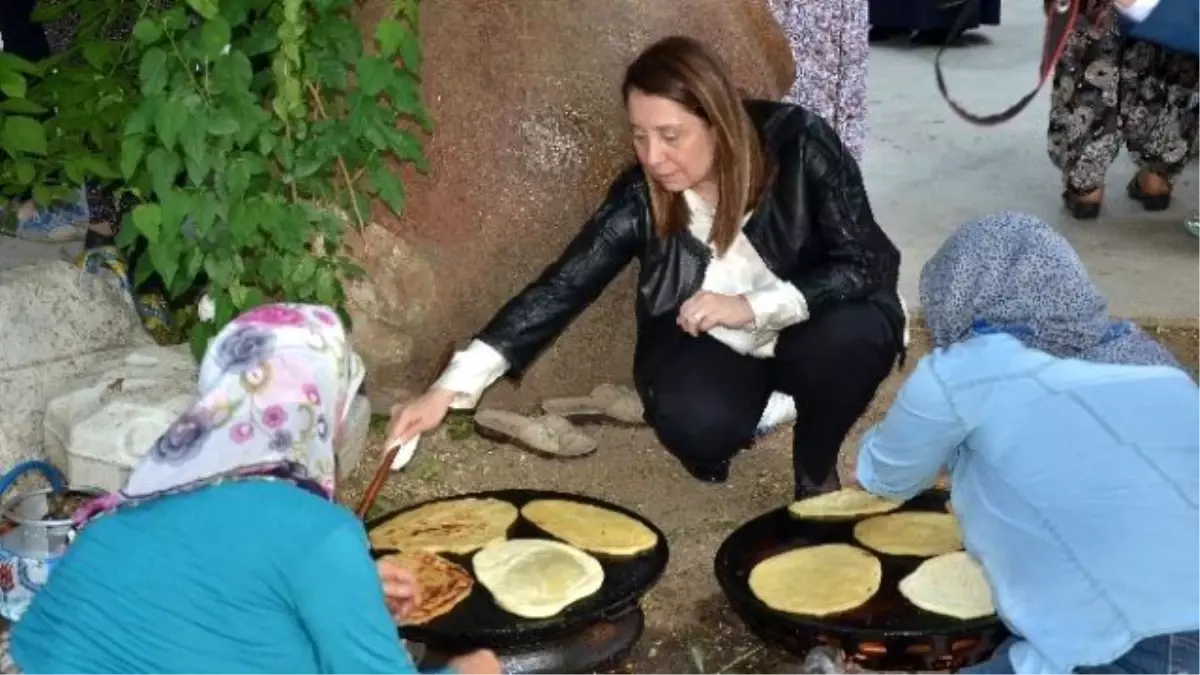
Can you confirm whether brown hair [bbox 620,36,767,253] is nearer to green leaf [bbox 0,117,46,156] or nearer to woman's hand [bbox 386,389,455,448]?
woman's hand [bbox 386,389,455,448]

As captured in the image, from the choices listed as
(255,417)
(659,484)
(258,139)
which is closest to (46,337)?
(258,139)

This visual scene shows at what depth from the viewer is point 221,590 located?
6.55 ft

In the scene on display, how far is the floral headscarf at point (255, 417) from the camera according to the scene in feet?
6.59

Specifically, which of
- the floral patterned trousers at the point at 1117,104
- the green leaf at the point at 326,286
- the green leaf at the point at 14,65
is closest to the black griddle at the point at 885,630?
the green leaf at the point at 326,286

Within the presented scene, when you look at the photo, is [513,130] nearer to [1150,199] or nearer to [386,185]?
[386,185]

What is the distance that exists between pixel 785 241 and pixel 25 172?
1871 millimetres

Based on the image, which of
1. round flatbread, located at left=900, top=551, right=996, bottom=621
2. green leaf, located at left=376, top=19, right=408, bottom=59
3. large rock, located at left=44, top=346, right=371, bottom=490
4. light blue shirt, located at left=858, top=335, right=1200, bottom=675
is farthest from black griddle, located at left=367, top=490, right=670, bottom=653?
green leaf, located at left=376, top=19, right=408, bottom=59

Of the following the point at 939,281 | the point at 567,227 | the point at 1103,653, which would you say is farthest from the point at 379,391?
the point at 1103,653

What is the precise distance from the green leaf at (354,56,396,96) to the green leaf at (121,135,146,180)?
0.51 meters

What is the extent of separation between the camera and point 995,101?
7652 mm

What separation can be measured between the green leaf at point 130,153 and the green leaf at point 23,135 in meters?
0.41

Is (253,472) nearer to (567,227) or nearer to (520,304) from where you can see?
(520,304)

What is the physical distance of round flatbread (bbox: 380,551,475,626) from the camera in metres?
2.65

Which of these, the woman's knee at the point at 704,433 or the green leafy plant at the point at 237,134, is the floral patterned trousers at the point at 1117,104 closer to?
the woman's knee at the point at 704,433
